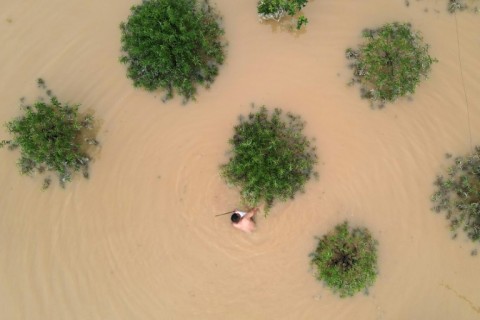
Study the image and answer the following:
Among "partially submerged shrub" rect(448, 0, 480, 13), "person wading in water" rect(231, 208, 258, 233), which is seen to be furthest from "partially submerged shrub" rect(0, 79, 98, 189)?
"partially submerged shrub" rect(448, 0, 480, 13)

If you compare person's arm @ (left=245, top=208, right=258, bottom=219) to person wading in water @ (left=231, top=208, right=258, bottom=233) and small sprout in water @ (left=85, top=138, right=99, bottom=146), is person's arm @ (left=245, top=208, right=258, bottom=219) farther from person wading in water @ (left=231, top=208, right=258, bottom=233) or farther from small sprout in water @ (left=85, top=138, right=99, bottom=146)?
small sprout in water @ (left=85, top=138, right=99, bottom=146)

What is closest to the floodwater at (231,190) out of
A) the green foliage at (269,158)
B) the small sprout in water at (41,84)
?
the small sprout in water at (41,84)

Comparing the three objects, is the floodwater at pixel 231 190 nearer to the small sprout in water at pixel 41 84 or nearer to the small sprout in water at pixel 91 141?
the small sprout in water at pixel 41 84

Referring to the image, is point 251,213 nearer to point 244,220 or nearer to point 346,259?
point 244,220

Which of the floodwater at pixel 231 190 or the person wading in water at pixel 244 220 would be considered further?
the floodwater at pixel 231 190

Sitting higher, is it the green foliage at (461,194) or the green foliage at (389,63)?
the green foliage at (389,63)

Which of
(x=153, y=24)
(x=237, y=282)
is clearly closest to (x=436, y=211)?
(x=237, y=282)

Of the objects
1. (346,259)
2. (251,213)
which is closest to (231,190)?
(251,213)
